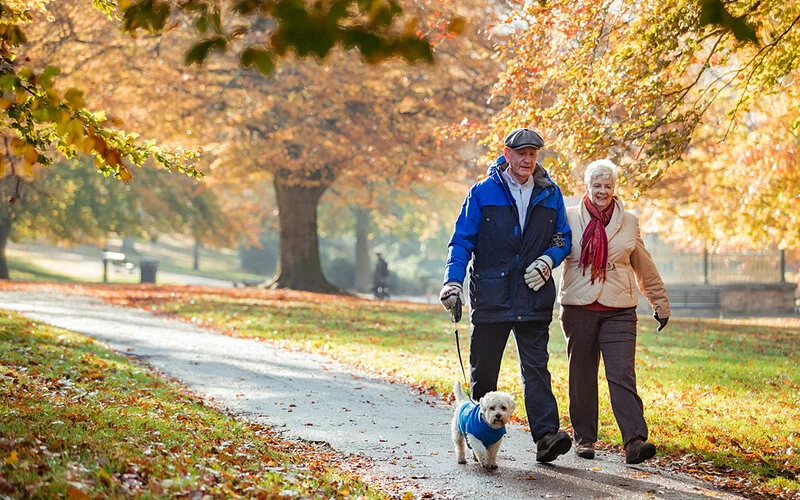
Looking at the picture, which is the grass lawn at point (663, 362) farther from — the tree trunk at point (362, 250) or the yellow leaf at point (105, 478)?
the tree trunk at point (362, 250)

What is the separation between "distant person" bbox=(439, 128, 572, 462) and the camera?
20.5 ft

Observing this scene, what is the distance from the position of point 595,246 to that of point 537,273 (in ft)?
2.18

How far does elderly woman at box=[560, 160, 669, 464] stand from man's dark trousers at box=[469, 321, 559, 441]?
0.46 meters

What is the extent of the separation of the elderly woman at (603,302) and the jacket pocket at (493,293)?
0.65 m

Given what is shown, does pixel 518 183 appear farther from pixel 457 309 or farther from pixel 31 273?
pixel 31 273

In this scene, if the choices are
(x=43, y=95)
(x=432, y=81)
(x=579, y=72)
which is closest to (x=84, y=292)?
(x=432, y=81)

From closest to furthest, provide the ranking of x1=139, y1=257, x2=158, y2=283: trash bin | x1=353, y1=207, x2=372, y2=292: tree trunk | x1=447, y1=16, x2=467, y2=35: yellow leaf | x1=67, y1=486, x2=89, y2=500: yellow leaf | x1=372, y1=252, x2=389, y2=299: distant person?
x1=447, y1=16, x2=467, y2=35: yellow leaf
x1=67, y1=486, x2=89, y2=500: yellow leaf
x1=372, y1=252, x2=389, y2=299: distant person
x1=139, y1=257, x2=158, y2=283: trash bin
x1=353, y1=207, x2=372, y2=292: tree trunk

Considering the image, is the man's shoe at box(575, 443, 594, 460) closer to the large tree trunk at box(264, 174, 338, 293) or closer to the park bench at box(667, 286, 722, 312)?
the large tree trunk at box(264, 174, 338, 293)

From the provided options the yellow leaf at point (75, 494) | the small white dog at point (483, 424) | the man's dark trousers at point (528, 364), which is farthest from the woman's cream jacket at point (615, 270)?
the yellow leaf at point (75, 494)

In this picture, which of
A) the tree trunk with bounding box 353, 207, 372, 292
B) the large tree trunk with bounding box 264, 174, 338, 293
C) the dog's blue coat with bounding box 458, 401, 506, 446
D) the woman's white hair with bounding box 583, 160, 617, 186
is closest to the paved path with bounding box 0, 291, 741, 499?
the dog's blue coat with bounding box 458, 401, 506, 446

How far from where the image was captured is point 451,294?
6.14 metres

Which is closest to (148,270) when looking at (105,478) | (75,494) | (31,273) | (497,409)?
(31,273)

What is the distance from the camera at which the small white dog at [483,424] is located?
5801 millimetres

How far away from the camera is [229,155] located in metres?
26.0
